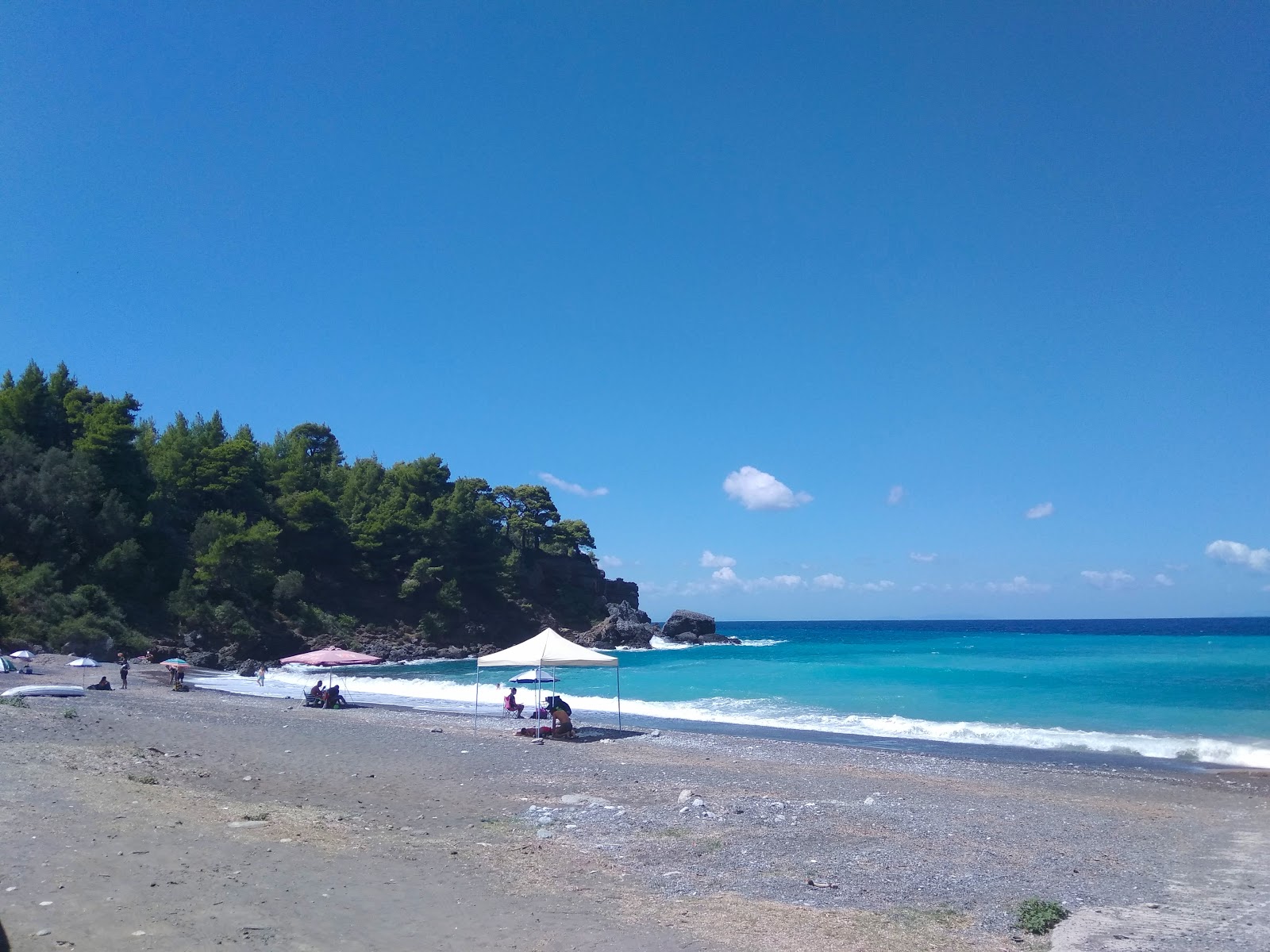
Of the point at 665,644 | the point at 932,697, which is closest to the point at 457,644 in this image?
the point at 665,644

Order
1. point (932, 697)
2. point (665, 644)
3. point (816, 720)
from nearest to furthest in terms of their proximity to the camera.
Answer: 1. point (816, 720)
2. point (932, 697)
3. point (665, 644)

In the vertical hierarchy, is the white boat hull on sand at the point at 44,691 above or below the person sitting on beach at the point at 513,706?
above

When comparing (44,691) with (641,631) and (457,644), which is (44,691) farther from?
(641,631)

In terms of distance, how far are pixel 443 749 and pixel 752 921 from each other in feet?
38.9

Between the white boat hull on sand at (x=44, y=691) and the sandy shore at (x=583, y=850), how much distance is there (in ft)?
18.3

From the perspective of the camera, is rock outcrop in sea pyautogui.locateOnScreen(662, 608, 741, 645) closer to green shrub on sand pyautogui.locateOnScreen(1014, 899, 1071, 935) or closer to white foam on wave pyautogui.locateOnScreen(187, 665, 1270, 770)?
white foam on wave pyautogui.locateOnScreen(187, 665, 1270, 770)

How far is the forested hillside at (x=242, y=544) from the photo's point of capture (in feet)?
166

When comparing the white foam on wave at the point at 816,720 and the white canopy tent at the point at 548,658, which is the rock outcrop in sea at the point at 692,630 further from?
the white canopy tent at the point at 548,658

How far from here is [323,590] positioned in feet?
254

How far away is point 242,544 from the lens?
61.8 metres

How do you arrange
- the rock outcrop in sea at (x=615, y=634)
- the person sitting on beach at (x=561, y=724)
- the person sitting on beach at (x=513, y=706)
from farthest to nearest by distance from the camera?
the rock outcrop in sea at (x=615, y=634) → the person sitting on beach at (x=513, y=706) → the person sitting on beach at (x=561, y=724)

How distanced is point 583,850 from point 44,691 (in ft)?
66.1

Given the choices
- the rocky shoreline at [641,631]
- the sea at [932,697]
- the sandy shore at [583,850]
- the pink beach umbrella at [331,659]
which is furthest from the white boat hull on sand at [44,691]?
the rocky shoreline at [641,631]

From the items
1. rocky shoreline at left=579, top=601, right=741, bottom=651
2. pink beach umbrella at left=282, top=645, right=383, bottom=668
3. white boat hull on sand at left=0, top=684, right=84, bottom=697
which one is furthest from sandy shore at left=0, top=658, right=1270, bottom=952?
rocky shoreline at left=579, top=601, right=741, bottom=651
